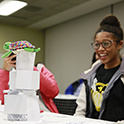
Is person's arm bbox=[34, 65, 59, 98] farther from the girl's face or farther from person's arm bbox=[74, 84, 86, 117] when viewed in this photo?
the girl's face

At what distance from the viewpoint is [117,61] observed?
4.58 ft

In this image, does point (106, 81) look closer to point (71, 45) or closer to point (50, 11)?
point (50, 11)

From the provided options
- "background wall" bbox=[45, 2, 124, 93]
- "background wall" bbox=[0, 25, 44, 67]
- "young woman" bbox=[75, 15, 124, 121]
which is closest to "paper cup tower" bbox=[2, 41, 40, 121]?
"background wall" bbox=[0, 25, 44, 67]

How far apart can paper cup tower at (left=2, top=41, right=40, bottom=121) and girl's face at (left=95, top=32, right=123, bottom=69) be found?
0.69 metres

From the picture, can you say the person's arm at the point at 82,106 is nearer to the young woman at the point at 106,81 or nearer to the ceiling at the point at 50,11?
the young woman at the point at 106,81

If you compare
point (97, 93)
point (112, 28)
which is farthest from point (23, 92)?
point (112, 28)

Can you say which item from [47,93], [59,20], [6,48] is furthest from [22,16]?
[6,48]

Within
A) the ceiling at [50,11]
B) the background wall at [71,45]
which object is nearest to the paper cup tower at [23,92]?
the ceiling at [50,11]

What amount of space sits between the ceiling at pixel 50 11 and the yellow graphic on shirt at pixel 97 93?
3028 mm

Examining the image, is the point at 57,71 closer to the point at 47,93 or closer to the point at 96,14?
the point at 96,14

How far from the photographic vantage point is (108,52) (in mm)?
1351

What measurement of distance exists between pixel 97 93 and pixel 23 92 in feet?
2.34

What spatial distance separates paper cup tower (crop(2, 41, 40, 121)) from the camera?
715 millimetres

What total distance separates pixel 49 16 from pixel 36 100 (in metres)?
4.79
